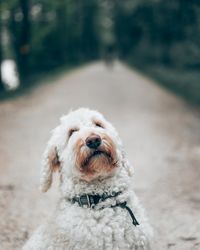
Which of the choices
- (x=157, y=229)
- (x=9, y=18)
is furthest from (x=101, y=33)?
(x=157, y=229)

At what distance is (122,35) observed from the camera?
40781 mm

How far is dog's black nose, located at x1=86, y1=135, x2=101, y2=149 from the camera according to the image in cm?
427

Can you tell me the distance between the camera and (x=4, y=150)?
36.5 feet

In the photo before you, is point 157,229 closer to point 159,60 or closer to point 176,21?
point 176,21

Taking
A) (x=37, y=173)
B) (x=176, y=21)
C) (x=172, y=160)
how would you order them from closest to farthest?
(x=37, y=173) < (x=172, y=160) < (x=176, y=21)

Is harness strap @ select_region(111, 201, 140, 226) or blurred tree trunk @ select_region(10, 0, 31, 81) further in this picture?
blurred tree trunk @ select_region(10, 0, 31, 81)

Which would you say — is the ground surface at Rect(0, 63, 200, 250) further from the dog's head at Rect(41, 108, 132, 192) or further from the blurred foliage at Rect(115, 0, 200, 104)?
the dog's head at Rect(41, 108, 132, 192)

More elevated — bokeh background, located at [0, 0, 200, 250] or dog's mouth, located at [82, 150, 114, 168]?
dog's mouth, located at [82, 150, 114, 168]

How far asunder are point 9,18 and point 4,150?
70.6 ft

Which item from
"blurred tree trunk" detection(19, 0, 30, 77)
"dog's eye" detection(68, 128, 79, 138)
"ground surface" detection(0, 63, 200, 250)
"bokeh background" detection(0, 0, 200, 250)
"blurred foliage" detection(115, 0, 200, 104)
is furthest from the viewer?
"blurred tree trunk" detection(19, 0, 30, 77)

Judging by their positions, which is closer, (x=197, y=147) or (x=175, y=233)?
(x=175, y=233)

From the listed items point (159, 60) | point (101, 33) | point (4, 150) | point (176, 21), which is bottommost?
point (101, 33)

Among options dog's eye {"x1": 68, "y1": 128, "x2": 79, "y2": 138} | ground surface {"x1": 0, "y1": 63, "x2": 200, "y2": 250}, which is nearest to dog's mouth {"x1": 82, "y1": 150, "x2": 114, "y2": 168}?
dog's eye {"x1": 68, "y1": 128, "x2": 79, "y2": 138}

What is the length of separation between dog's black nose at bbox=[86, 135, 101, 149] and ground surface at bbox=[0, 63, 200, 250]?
2054 mm
